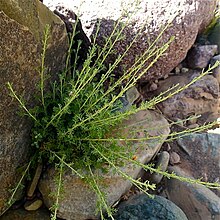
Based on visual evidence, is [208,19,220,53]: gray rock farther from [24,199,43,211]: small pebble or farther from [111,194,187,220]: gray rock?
[24,199,43,211]: small pebble

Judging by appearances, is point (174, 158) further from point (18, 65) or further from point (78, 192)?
point (18, 65)

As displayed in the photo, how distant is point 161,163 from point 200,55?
2.44 ft

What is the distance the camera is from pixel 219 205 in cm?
170

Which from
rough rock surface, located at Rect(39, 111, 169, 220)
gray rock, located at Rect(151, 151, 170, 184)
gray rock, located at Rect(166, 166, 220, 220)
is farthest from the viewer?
gray rock, located at Rect(151, 151, 170, 184)

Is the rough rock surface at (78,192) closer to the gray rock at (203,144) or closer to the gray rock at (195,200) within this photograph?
the gray rock at (195,200)

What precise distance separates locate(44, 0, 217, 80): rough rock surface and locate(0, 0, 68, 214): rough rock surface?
28 cm

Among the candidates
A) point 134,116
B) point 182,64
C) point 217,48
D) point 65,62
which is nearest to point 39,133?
point 65,62

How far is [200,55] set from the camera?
2.14 meters

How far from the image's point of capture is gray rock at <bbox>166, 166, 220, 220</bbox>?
66.5 inches

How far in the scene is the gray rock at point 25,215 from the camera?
152cm

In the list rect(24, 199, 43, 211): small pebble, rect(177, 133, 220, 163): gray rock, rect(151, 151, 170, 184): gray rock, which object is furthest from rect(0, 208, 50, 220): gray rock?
rect(177, 133, 220, 163): gray rock

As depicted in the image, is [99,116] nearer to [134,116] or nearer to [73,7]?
[134,116]

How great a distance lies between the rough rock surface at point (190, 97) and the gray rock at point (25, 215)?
0.90 meters

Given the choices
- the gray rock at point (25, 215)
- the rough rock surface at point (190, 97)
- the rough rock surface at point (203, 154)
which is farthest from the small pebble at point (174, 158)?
the gray rock at point (25, 215)
